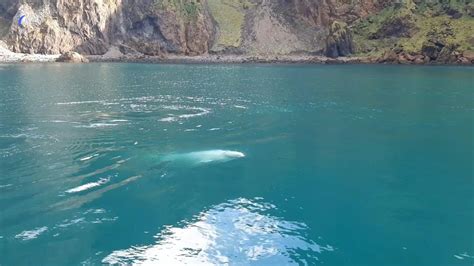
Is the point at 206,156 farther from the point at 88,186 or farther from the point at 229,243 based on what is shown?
the point at 229,243

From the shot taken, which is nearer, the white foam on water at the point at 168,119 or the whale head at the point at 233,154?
the whale head at the point at 233,154

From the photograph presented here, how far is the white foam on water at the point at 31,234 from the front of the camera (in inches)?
978

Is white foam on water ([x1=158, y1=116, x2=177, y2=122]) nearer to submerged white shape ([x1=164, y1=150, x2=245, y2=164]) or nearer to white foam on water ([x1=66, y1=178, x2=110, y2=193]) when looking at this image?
submerged white shape ([x1=164, y1=150, x2=245, y2=164])

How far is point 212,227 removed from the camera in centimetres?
2688

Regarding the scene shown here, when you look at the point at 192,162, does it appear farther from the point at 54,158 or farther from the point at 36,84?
the point at 36,84

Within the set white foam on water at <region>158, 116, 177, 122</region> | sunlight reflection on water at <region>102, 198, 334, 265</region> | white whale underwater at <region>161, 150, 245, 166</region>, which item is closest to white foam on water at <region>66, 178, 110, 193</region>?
white whale underwater at <region>161, 150, 245, 166</region>

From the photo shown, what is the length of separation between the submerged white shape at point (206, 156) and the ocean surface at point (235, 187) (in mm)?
178

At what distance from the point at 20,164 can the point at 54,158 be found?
275cm

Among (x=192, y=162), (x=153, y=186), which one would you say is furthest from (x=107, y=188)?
(x=192, y=162)

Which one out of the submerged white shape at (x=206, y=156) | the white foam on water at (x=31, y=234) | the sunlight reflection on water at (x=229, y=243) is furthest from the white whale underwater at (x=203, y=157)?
the white foam on water at (x=31, y=234)

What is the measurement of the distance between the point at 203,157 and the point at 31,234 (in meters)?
19.0

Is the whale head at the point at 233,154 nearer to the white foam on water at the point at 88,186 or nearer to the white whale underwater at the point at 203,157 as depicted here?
the white whale underwater at the point at 203,157

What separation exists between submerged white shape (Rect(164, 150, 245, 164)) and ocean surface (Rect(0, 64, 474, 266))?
0.18m

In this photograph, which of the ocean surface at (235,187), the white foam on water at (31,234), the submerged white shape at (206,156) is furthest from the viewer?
the submerged white shape at (206,156)
